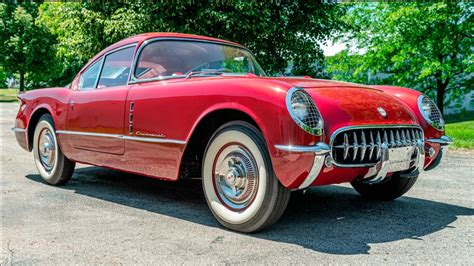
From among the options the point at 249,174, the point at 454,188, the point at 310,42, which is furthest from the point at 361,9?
the point at 249,174

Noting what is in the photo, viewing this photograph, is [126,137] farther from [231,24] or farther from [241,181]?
[231,24]

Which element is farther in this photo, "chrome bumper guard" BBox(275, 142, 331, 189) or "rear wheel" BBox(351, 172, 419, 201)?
"rear wheel" BBox(351, 172, 419, 201)

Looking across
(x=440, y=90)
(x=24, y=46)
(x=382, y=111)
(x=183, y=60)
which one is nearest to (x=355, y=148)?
(x=382, y=111)

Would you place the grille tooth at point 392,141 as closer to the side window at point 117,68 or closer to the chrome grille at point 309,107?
the chrome grille at point 309,107

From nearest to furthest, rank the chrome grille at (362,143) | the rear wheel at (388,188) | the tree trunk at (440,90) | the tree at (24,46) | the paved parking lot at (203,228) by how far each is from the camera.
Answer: the paved parking lot at (203,228) < the chrome grille at (362,143) < the rear wheel at (388,188) < the tree trunk at (440,90) < the tree at (24,46)

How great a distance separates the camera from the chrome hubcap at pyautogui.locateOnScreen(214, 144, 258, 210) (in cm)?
335

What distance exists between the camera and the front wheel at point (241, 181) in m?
3.21

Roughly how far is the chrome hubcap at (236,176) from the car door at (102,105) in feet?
3.85

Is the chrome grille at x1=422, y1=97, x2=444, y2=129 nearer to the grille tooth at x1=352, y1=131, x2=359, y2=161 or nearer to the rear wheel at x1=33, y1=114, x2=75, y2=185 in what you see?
the grille tooth at x1=352, y1=131, x2=359, y2=161

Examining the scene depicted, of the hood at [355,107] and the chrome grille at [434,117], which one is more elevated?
the hood at [355,107]

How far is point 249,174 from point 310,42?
13.4m

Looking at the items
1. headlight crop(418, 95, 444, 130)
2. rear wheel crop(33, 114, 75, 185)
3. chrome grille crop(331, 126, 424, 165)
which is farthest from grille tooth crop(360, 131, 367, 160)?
rear wheel crop(33, 114, 75, 185)

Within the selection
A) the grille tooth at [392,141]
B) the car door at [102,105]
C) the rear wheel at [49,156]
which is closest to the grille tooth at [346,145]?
the grille tooth at [392,141]

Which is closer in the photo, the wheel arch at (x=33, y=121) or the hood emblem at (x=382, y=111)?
the hood emblem at (x=382, y=111)
